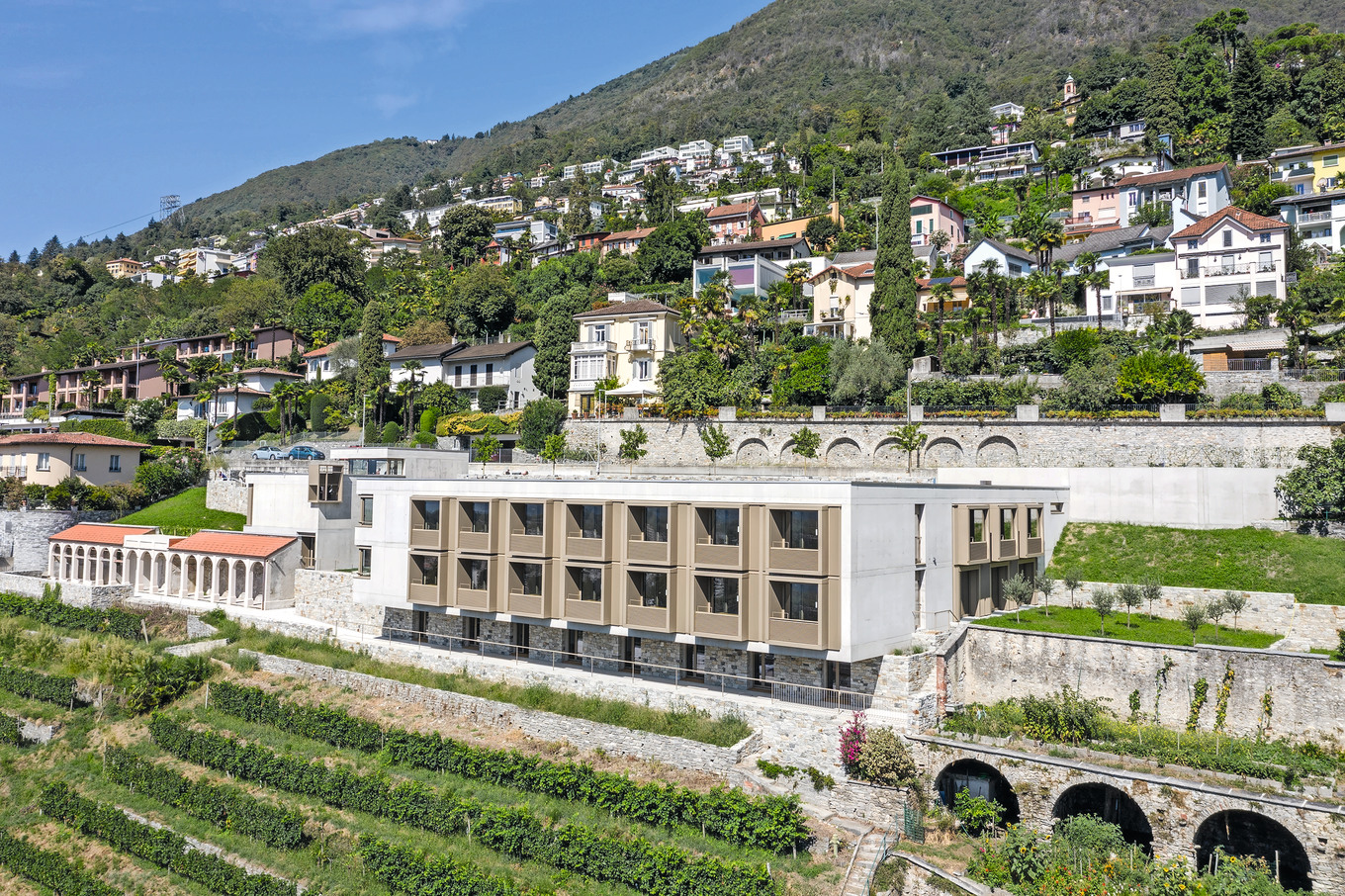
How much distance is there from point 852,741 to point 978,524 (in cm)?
1258

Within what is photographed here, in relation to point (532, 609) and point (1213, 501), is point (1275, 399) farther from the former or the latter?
point (532, 609)

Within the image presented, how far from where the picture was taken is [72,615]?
4634 cm

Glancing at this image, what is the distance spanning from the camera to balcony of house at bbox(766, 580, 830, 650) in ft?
86.4

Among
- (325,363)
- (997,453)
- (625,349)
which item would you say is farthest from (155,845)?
(325,363)

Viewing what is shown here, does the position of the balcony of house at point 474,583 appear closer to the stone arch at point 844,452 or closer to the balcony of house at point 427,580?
the balcony of house at point 427,580

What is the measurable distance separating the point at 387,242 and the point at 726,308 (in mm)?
112955

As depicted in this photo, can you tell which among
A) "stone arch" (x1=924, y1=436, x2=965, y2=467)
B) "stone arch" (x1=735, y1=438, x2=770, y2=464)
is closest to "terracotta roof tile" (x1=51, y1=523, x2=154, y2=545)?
"stone arch" (x1=735, y1=438, x2=770, y2=464)

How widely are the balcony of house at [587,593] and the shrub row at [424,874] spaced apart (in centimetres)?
993

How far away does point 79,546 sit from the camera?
54531 mm

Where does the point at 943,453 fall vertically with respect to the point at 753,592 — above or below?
above

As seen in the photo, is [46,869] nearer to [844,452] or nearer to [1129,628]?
[1129,628]

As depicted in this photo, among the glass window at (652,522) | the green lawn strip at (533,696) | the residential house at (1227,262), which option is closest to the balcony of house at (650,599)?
the glass window at (652,522)

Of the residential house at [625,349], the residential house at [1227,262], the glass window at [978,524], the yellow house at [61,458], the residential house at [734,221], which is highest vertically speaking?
the residential house at [734,221]

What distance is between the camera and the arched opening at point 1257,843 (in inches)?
793
